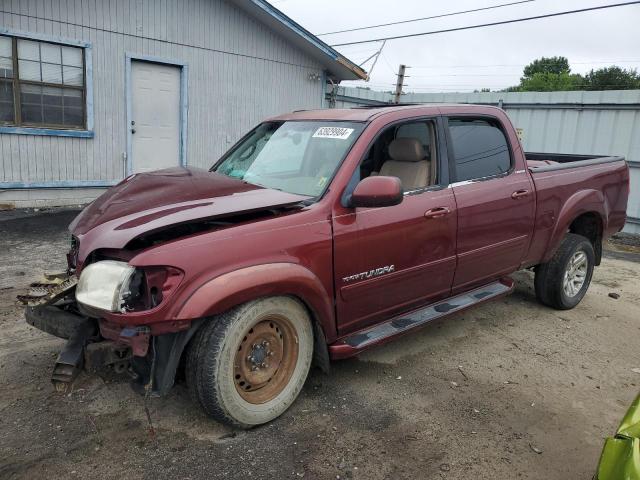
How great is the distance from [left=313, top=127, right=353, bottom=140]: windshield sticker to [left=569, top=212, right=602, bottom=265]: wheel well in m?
3.10

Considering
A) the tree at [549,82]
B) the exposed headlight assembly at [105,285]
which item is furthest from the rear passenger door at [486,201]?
the tree at [549,82]

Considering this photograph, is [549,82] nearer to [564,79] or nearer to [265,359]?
[564,79]

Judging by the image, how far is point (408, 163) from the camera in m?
3.86

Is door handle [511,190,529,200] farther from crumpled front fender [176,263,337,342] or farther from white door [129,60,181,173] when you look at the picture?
white door [129,60,181,173]

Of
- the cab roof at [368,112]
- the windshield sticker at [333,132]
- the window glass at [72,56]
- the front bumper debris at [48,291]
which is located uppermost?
the window glass at [72,56]

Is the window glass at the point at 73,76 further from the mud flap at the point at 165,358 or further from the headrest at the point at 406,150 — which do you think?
the mud flap at the point at 165,358

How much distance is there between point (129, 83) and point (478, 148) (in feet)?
24.2

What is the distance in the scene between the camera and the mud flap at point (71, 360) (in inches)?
104

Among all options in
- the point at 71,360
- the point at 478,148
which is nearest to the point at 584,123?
the point at 478,148

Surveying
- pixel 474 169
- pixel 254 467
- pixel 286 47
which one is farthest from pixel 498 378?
pixel 286 47

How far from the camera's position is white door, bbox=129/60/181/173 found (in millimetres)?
9641

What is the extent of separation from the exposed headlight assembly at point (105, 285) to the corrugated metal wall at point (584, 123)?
10.5 m

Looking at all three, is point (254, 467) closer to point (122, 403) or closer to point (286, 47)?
point (122, 403)

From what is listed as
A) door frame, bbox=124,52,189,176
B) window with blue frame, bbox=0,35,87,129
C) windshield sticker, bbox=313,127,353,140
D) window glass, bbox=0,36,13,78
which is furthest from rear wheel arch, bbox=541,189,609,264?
window glass, bbox=0,36,13,78
